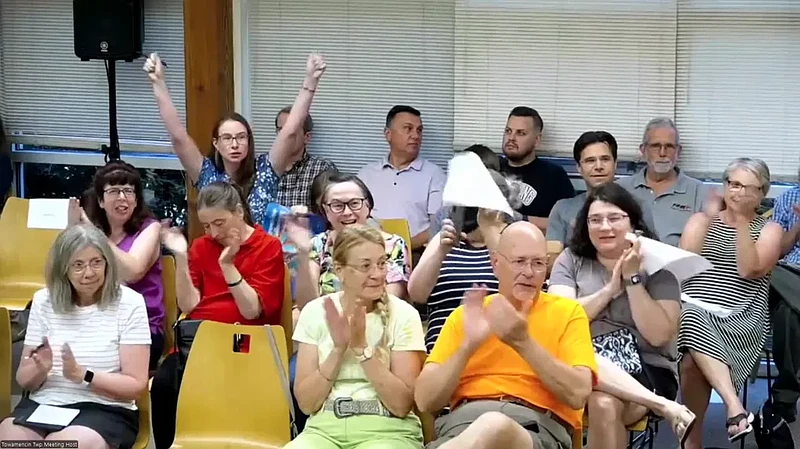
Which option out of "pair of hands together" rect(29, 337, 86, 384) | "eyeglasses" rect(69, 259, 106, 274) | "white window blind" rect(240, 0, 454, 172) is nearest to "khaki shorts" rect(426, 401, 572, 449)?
"pair of hands together" rect(29, 337, 86, 384)

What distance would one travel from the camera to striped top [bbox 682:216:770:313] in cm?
358

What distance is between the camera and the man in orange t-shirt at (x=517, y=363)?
97.9 inches

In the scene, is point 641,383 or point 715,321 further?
point 715,321

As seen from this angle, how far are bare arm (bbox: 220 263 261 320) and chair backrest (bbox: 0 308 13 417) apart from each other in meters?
0.72

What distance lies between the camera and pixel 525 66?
15.5 feet

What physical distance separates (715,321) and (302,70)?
2461 millimetres

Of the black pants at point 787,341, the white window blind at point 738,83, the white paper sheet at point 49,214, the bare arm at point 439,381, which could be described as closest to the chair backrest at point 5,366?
the white paper sheet at point 49,214

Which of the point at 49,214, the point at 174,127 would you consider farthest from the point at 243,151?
the point at 49,214

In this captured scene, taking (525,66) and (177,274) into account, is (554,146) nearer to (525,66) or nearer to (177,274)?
(525,66)

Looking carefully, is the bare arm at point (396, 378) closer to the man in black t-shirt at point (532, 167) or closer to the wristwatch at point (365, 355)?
the wristwatch at point (365, 355)

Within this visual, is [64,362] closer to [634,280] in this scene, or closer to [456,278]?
[456,278]

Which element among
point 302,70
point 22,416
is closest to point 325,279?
point 22,416

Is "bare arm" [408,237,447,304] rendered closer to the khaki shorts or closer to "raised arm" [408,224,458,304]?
"raised arm" [408,224,458,304]

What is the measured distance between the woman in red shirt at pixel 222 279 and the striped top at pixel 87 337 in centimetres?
25
